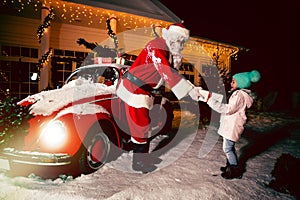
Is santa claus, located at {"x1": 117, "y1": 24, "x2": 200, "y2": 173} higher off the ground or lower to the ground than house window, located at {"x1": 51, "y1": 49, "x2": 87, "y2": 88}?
lower

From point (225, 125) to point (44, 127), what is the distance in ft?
8.13

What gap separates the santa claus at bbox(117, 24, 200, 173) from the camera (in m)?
3.19

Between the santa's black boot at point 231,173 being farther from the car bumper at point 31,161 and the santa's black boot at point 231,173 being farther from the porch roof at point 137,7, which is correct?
the porch roof at point 137,7

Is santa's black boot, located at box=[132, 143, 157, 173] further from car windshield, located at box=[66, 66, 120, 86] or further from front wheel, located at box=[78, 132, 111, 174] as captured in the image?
car windshield, located at box=[66, 66, 120, 86]

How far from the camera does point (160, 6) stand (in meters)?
11.6

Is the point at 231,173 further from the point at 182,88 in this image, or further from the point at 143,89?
the point at 143,89

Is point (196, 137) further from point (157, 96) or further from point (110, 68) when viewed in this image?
point (110, 68)

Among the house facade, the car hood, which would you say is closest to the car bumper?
the car hood

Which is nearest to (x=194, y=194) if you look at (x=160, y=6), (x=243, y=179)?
(x=243, y=179)

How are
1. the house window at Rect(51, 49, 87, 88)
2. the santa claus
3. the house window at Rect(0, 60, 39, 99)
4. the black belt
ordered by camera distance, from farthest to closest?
the house window at Rect(51, 49, 87, 88) → the house window at Rect(0, 60, 39, 99) → the black belt → the santa claus

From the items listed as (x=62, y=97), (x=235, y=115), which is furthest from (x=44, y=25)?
(x=235, y=115)

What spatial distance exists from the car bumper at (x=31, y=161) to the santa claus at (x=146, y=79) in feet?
3.24

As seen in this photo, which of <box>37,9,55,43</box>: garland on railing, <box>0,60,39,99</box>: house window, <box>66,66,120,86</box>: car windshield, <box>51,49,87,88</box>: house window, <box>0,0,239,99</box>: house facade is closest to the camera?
<box>66,66,120,86</box>: car windshield

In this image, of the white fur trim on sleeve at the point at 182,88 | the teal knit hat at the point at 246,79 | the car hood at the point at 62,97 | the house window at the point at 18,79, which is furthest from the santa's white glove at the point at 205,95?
the house window at the point at 18,79
